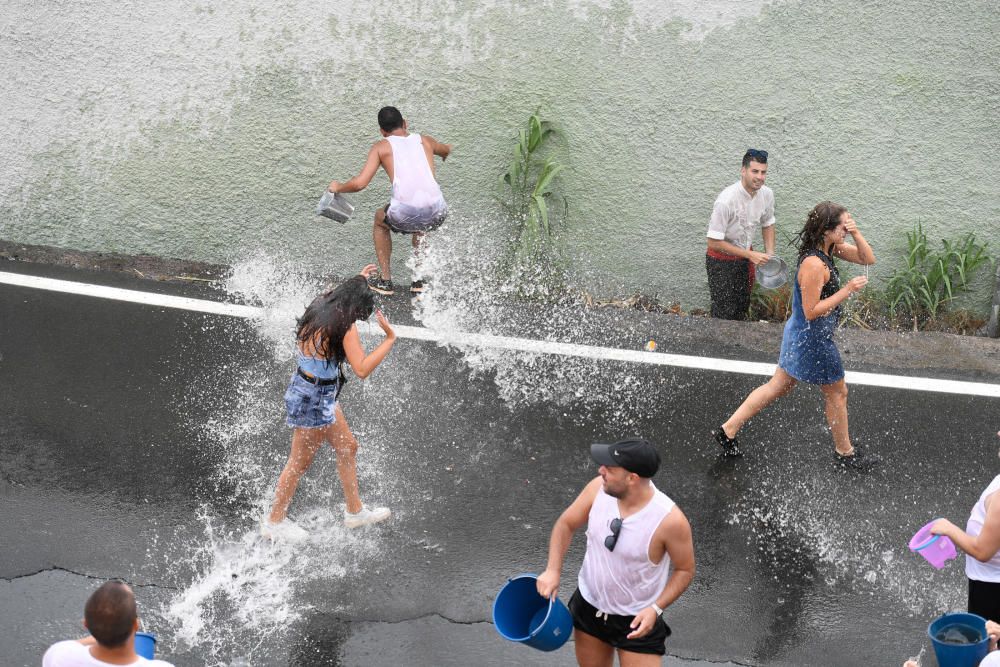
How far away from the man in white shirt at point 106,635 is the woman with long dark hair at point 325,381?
77.4 inches

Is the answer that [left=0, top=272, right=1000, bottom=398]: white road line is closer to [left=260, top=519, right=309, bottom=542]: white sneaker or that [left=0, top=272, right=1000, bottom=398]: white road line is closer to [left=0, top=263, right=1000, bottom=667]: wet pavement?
[left=0, top=263, right=1000, bottom=667]: wet pavement

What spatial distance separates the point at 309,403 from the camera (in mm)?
5660

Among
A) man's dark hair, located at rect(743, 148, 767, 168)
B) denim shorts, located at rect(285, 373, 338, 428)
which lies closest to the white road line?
man's dark hair, located at rect(743, 148, 767, 168)

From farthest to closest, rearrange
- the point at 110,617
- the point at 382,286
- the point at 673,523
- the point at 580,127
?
the point at 580,127 < the point at 382,286 < the point at 673,523 < the point at 110,617

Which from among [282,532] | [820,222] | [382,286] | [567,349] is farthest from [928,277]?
[282,532]

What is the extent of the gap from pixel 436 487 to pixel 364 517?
1.74 feet

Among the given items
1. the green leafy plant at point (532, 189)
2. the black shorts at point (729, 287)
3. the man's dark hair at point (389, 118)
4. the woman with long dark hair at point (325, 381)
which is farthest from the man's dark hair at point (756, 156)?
the woman with long dark hair at point (325, 381)

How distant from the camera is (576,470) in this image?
257 inches

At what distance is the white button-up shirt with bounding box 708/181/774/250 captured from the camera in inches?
314

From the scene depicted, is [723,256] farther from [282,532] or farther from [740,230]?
[282,532]

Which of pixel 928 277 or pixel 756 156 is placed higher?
pixel 756 156

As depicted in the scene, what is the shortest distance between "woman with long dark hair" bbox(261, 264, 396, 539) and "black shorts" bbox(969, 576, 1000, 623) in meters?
3.03

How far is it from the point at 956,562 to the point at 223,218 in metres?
6.32

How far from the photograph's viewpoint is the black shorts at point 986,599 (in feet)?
14.8
